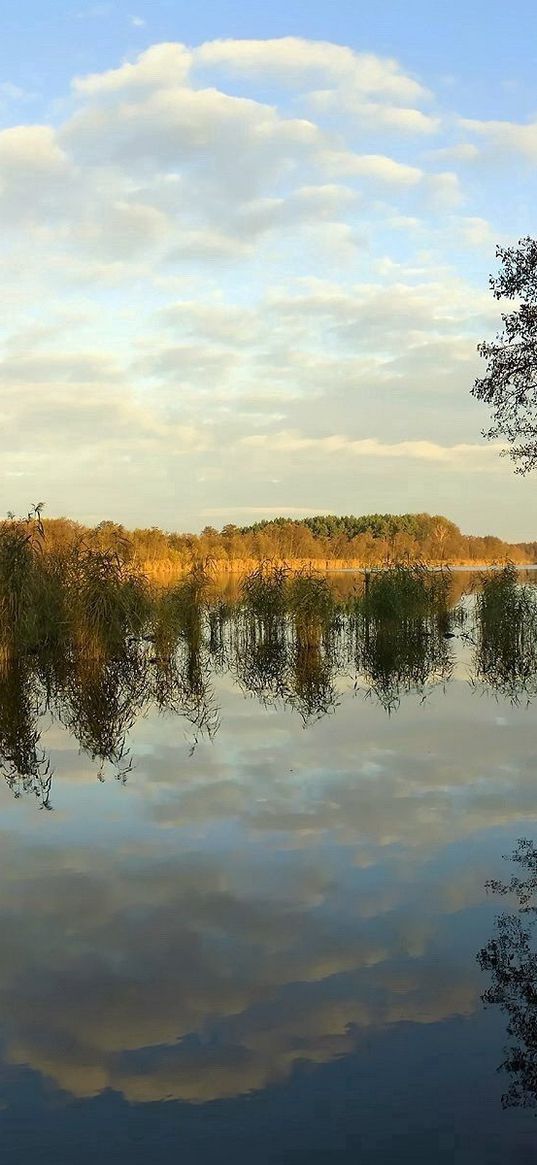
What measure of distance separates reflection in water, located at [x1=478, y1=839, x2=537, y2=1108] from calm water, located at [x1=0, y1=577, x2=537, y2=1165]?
64 millimetres

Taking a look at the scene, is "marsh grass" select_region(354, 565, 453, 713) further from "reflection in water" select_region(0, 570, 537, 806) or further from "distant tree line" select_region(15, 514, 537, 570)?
"distant tree line" select_region(15, 514, 537, 570)

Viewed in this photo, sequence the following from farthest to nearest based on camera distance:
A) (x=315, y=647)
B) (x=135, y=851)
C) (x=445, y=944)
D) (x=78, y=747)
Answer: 1. (x=315, y=647)
2. (x=78, y=747)
3. (x=135, y=851)
4. (x=445, y=944)

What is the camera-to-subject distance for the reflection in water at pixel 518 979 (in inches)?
146

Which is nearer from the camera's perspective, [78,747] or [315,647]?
[78,747]

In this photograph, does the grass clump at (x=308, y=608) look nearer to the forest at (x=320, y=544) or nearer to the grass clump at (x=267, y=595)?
the grass clump at (x=267, y=595)

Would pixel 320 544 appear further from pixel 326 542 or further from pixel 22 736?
pixel 22 736

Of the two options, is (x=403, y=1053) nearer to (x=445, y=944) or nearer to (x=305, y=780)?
Answer: (x=445, y=944)

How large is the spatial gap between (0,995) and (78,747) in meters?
6.47

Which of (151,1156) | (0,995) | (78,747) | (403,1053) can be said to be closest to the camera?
(151,1156)

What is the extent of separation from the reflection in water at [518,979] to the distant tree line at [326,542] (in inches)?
1580

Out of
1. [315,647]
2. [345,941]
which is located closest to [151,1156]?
[345,941]

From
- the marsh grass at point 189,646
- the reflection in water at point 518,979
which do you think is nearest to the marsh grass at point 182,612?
the marsh grass at point 189,646

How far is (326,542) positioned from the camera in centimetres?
11431

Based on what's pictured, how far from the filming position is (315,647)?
22266 millimetres
